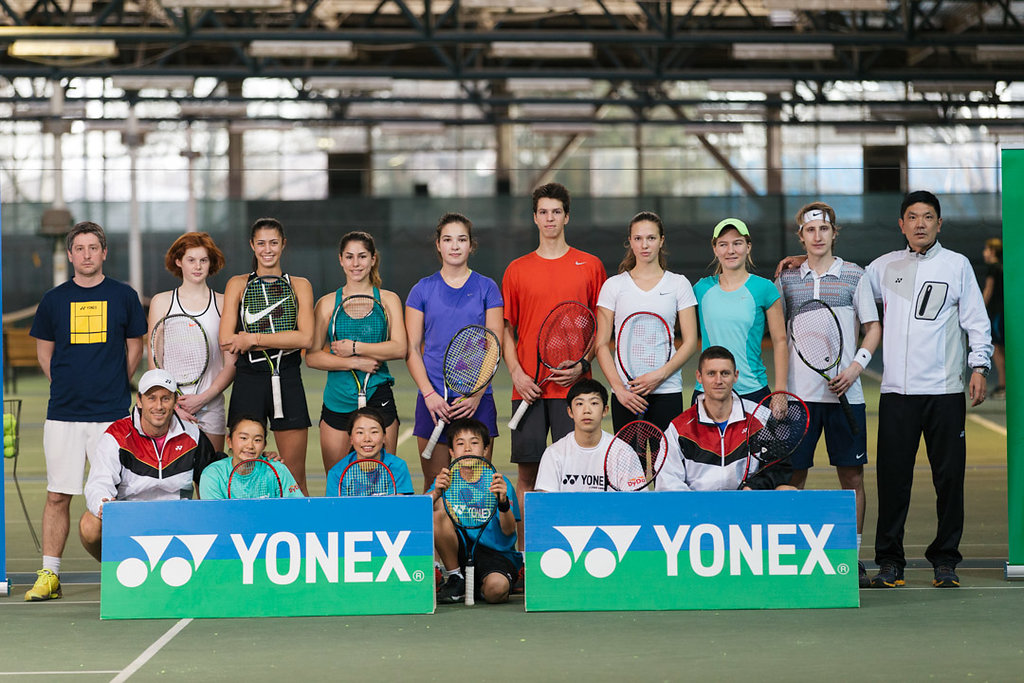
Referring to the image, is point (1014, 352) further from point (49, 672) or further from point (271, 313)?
point (49, 672)

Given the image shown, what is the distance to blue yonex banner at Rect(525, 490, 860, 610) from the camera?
5285mm

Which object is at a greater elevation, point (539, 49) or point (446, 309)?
point (539, 49)

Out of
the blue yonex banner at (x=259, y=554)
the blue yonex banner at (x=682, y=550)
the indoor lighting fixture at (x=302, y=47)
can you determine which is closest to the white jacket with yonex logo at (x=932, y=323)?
the blue yonex banner at (x=682, y=550)

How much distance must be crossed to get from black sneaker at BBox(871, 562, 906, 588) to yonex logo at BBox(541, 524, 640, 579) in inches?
51.7

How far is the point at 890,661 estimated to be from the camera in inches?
180

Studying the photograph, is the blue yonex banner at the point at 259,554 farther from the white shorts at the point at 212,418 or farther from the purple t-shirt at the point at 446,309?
the purple t-shirt at the point at 446,309

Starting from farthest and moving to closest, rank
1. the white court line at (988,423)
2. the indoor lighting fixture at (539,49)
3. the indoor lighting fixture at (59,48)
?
the indoor lighting fixture at (539,49) → the indoor lighting fixture at (59,48) → the white court line at (988,423)

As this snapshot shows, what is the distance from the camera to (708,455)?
221 inches

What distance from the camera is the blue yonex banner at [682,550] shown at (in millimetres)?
5285

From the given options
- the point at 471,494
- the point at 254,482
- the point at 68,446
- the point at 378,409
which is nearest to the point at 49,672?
the point at 254,482

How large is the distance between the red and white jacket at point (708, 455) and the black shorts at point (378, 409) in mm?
1328

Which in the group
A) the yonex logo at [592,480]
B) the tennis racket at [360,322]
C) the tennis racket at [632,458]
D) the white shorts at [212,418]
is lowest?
the yonex logo at [592,480]

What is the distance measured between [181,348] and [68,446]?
0.68 metres

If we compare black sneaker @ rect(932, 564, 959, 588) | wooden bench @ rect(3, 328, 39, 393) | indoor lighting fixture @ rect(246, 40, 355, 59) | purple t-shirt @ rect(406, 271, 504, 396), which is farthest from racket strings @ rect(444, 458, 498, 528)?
indoor lighting fixture @ rect(246, 40, 355, 59)
